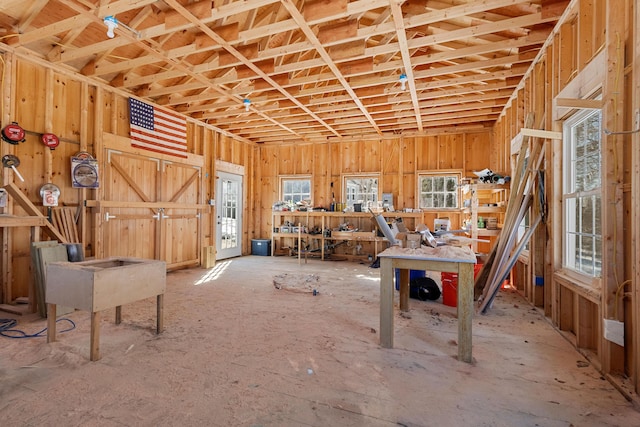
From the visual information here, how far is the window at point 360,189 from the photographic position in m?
9.11

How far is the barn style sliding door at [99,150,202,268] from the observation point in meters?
5.73

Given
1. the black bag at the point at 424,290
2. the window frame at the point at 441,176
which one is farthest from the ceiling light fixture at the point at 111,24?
the window frame at the point at 441,176

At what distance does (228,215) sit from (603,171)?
8134 mm

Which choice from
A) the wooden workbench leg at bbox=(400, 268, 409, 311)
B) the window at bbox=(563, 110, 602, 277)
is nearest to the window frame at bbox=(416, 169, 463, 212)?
the window at bbox=(563, 110, 602, 277)

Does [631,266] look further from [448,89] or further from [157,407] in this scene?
[448,89]

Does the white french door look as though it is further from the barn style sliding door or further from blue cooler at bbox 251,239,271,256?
the barn style sliding door

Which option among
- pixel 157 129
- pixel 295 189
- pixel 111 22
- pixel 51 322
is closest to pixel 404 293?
pixel 51 322

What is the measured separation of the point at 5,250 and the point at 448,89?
7435 millimetres

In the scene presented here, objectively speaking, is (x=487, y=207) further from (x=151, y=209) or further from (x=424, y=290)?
(x=151, y=209)

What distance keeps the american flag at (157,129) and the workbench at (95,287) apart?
3739 mm

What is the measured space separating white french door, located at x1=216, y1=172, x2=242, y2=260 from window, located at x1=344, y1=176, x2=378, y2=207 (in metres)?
3.24

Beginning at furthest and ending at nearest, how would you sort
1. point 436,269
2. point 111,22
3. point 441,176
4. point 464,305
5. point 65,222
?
1. point 441,176
2. point 65,222
3. point 111,22
4. point 436,269
5. point 464,305

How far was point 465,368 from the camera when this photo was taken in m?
2.63

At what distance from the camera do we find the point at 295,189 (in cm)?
988
